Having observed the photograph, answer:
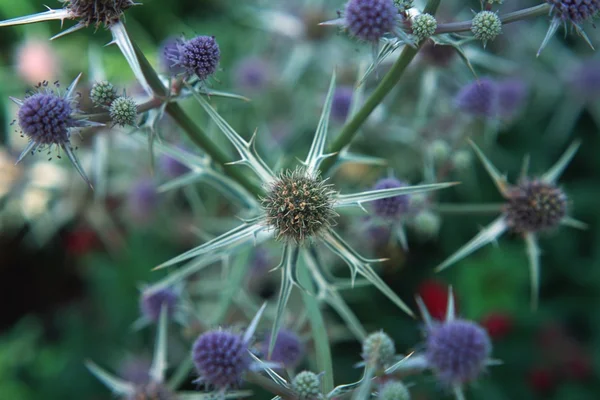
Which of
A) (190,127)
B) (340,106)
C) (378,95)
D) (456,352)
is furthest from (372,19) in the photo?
(340,106)

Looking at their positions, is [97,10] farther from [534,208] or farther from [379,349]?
[534,208]

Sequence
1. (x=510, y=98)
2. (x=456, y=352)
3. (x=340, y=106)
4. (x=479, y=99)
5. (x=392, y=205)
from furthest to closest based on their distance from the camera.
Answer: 1. (x=510, y=98)
2. (x=340, y=106)
3. (x=479, y=99)
4. (x=392, y=205)
5. (x=456, y=352)

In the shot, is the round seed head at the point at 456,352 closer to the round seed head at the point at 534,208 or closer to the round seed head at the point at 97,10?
the round seed head at the point at 534,208

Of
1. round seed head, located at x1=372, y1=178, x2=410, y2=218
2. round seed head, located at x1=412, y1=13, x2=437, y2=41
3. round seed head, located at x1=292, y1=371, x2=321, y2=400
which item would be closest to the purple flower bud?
round seed head, located at x1=372, y1=178, x2=410, y2=218

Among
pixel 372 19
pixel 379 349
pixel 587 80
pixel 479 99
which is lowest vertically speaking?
pixel 379 349

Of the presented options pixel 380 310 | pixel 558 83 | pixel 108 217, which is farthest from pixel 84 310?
pixel 558 83

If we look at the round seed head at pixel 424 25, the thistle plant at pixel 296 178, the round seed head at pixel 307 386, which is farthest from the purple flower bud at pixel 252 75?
the round seed head at pixel 307 386

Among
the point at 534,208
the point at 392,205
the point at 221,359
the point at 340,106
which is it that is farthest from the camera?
the point at 340,106
